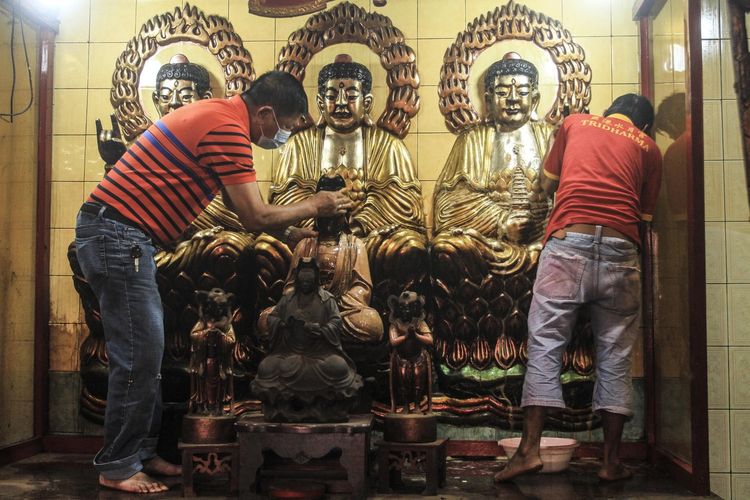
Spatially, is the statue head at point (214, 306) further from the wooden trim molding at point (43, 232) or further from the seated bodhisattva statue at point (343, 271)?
the wooden trim molding at point (43, 232)

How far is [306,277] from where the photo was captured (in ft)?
11.8

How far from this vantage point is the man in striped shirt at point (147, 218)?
331 cm

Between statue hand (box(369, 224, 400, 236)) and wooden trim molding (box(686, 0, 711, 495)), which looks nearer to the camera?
wooden trim molding (box(686, 0, 711, 495))

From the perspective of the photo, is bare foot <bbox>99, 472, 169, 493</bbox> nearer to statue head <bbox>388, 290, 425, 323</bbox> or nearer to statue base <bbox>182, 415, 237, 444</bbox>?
statue base <bbox>182, 415, 237, 444</bbox>

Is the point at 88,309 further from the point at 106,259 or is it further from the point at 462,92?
the point at 462,92

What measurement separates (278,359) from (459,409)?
139 centimetres

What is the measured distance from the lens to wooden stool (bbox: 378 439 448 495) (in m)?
3.49

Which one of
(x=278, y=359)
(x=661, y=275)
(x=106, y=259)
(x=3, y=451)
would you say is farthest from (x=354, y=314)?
(x=3, y=451)

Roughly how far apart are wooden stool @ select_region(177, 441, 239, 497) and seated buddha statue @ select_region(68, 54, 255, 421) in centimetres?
86

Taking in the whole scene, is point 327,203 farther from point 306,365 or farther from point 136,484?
point 136,484

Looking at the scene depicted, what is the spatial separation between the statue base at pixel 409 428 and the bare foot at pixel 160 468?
3.10 feet

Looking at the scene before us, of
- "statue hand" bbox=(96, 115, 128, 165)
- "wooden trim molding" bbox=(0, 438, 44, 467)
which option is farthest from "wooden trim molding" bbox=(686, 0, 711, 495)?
"wooden trim molding" bbox=(0, 438, 44, 467)

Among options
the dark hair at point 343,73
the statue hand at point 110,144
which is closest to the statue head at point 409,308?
the dark hair at point 343,73

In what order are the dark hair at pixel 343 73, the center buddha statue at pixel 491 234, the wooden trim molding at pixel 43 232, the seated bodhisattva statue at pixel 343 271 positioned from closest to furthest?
the seated bodhisattva statue at pixel 343 271 < the center buddha statue at pixel 491 234 < the wooden trim molding at pixel 43 232 < the dark hair at pixel 343 73
